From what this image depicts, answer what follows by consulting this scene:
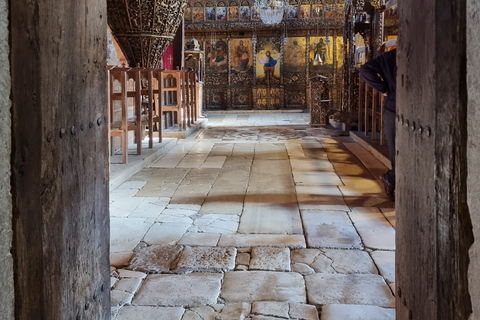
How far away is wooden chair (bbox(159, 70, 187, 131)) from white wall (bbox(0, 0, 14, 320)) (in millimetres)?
6182

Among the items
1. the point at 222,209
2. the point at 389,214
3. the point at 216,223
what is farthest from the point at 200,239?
the point at 389,214

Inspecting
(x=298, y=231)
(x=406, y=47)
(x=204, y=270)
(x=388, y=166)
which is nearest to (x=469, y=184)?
(x=406, y=47)

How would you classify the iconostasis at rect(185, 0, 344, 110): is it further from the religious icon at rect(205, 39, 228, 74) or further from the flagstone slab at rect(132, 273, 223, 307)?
the flagstone slab at rect(132, 273, 223, 307)

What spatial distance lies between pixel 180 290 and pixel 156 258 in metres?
0.49

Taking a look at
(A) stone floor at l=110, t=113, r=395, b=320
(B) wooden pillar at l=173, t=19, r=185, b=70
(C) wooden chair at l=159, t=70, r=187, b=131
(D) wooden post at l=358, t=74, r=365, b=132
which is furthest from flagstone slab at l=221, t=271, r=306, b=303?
(B) wooden pillar at l=173, t=19, r=185, b=70

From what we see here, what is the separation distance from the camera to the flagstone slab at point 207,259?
9.12 feet

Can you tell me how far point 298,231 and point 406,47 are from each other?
1.89 metres

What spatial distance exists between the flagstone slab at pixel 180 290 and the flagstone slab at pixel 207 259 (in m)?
0.09

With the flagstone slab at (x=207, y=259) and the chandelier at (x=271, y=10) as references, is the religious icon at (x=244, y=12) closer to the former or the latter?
the chandelier at (x=271, y=10)

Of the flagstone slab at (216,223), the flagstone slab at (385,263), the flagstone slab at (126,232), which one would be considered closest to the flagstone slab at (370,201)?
the flagstone slab at (216,223)

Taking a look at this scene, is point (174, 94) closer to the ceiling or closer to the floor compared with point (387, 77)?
closer to the ceiling

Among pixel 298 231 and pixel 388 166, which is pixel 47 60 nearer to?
pixel 298 231

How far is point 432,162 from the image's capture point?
4.86 ft

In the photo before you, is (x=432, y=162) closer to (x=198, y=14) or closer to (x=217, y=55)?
(x=217, y=55)
